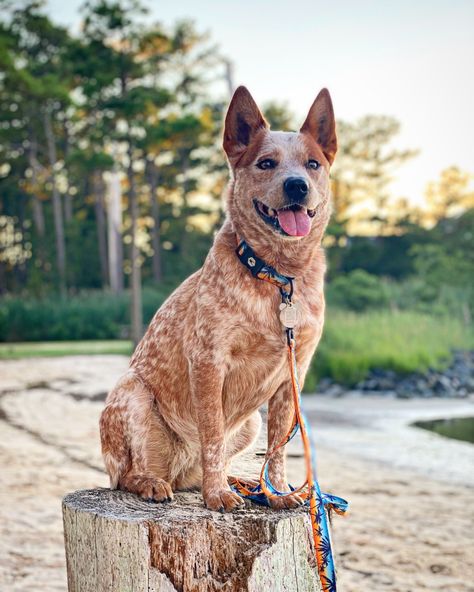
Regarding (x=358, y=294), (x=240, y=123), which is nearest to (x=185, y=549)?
(x=240, y=123)

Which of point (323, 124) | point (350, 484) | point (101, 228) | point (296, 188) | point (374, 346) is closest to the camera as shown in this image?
point (296, 188)

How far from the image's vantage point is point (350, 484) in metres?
7.17

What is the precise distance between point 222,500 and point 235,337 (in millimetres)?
569

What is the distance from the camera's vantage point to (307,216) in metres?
2.59

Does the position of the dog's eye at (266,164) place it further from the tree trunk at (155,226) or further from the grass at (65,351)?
the tree trunk at (155,226)

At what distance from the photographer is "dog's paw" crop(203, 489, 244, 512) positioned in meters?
2.49

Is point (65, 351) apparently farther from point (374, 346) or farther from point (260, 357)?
point (260, 357)

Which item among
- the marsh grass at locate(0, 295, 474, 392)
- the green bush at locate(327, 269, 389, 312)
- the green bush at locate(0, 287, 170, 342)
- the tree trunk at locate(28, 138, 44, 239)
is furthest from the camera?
the tree trunk at locate(28, 138, 44, 239)

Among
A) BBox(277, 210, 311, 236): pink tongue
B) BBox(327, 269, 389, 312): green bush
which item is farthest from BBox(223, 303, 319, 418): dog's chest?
BBox(327, 269, 389, 312): green bush

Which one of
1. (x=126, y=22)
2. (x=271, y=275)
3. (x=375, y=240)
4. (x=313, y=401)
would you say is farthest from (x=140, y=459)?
(x=375, y=240)

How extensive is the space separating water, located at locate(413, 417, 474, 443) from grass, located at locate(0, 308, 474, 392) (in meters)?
4.29

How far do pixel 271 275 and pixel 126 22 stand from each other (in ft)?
63.5

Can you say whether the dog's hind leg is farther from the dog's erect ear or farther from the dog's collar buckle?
the dog's erect ear

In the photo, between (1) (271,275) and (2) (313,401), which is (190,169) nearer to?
(2) (313,401)
